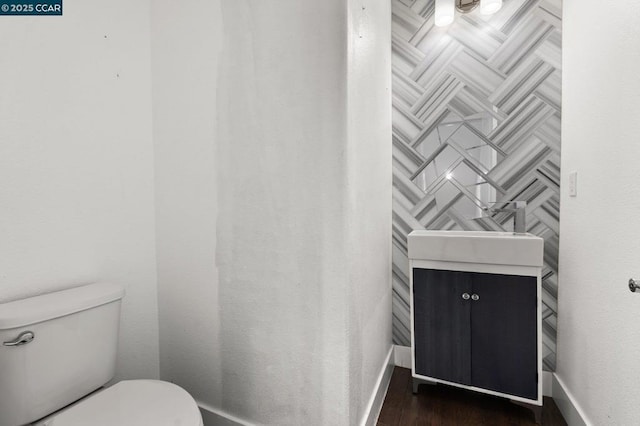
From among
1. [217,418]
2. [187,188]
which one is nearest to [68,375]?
[217,418]

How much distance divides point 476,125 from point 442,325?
1195 mm

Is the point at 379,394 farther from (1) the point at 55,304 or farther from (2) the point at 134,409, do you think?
(1) the point at 55,304

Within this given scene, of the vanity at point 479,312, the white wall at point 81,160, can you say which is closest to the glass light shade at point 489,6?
the vanity at point 479,312

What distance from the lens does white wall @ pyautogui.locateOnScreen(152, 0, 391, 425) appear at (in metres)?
1.14

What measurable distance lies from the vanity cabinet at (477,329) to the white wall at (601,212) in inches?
8.5

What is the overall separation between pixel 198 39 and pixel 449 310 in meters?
1.80

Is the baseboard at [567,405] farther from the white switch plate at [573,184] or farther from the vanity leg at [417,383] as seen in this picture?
the white switch plate at [573,184]

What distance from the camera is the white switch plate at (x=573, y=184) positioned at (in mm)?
1489

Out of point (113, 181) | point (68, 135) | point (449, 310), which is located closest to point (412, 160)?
point (449, 310)

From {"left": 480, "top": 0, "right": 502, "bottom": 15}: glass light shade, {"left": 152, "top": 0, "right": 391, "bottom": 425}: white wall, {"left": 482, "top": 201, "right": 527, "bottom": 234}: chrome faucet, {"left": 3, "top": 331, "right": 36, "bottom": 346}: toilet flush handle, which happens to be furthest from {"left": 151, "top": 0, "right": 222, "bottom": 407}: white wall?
{"left": 482, "top": 201, "right": 527, "bottom": 234}: chrome faucet

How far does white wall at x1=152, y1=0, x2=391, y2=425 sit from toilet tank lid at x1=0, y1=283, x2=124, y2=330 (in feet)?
1.12

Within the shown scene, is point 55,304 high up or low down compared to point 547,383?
up

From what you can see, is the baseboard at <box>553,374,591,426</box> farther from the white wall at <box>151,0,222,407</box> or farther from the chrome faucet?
the white wall at <box>151,0,222,407</box>

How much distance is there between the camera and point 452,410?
63.7 inches
